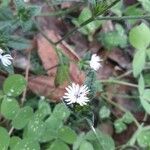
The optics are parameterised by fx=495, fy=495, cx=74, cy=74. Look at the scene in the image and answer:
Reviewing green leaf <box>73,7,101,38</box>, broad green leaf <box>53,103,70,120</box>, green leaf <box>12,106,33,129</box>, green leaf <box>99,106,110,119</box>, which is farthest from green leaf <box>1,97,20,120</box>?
green leaf <box>73,7,101,38</box>

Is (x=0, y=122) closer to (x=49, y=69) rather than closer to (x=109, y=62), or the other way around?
(x=49, y=69)

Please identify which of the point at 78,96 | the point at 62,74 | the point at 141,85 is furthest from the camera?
the point at 141,85

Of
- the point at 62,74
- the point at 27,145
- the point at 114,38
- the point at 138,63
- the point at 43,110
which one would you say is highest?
the point at 114,38

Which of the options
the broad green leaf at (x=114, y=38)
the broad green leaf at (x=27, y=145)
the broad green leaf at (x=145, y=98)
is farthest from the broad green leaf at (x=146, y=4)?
the broad green leaf at (x=27, y=145)

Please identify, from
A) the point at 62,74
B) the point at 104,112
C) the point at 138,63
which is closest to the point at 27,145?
the point at 62,74

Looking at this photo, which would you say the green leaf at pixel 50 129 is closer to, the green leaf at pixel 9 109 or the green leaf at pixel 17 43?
the green leaf at pixel 9 109

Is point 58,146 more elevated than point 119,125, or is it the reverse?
point 119,125

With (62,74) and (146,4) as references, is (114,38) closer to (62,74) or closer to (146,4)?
(146,4)
